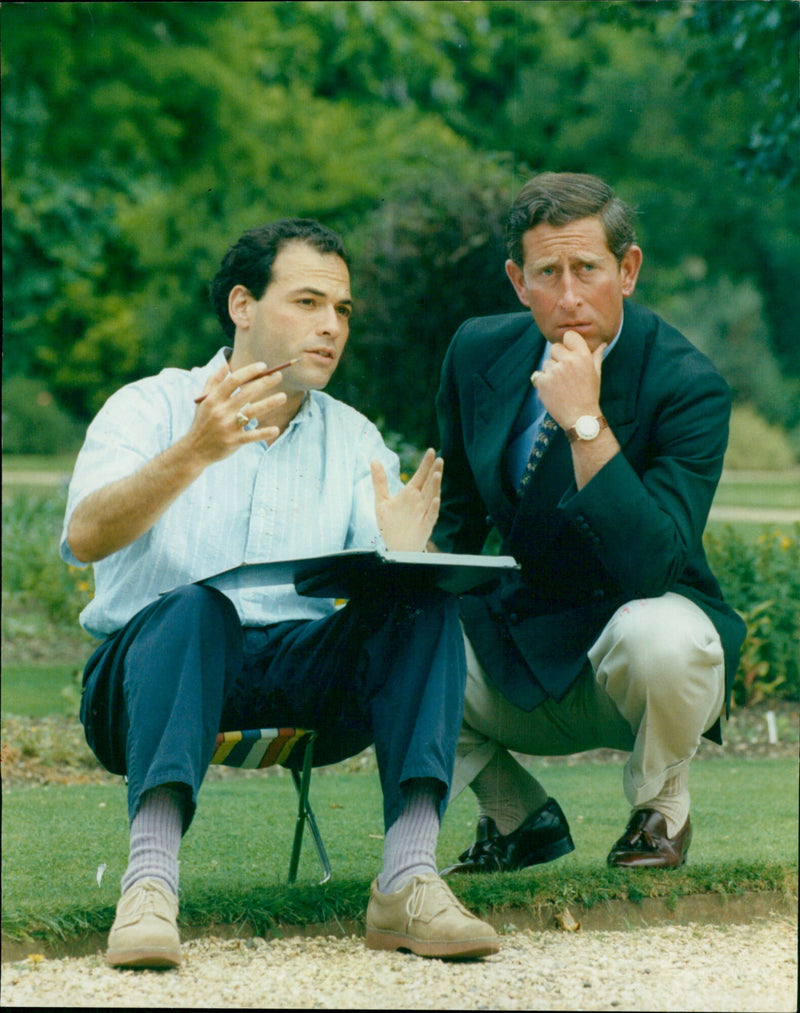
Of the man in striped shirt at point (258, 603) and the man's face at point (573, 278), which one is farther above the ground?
the man's face at point (573, 278)

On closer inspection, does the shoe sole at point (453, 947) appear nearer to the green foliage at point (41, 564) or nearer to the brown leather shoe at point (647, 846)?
the brown leather shoe at point (647, 846)

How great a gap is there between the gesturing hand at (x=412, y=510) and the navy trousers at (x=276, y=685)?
219mm

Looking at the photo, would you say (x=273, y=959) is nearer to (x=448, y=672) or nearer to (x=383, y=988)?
(x=383, y=988)

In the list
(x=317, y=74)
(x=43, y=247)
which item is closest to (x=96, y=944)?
(x=43, y=247)

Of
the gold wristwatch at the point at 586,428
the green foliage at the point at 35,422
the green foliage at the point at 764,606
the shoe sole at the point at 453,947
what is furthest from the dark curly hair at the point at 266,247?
the green foliage at the point at 35,422

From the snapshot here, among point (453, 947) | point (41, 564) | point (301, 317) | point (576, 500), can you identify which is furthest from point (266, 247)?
point (41, 564)

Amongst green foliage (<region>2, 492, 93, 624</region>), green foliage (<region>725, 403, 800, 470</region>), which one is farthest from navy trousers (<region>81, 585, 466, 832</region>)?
green foliage (<region>725, 403, 800, 470</region>)

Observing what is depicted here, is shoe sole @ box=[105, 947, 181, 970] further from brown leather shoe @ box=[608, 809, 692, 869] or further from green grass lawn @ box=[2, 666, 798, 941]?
brown leather shoe @ box=[608, 809, 692, 869]

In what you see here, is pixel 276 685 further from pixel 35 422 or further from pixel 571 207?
pixel 35 422

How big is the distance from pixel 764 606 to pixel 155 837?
389 centimetres

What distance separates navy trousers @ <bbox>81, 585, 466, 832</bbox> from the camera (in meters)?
2.52

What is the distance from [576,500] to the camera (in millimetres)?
2883

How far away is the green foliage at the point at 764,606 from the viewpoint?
5.84 m

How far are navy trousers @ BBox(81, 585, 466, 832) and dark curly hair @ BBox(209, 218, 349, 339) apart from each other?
0.81 meters
